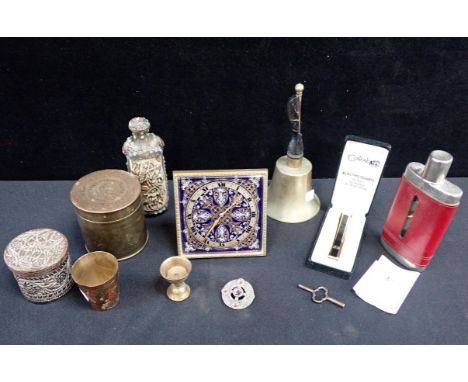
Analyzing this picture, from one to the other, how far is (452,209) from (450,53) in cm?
51

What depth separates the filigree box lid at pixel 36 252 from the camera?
1157 mm

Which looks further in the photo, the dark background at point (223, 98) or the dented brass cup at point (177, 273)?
the dark background at point (223, 98)

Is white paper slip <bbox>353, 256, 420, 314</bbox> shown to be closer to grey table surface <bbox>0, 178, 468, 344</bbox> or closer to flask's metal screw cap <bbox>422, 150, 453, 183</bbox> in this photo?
grey table surface <bbox>0, 178, 468, 344</bbox>

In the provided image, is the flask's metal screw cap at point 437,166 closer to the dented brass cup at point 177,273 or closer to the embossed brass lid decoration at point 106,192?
the dented brass cup at point 177,273

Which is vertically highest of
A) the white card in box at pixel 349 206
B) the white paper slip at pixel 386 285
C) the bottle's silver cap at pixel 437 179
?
the bottle's silver cap at pixel 437 179

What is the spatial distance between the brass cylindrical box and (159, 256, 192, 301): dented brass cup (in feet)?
0.47

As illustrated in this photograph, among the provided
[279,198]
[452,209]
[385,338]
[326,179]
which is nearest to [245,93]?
[279,198]

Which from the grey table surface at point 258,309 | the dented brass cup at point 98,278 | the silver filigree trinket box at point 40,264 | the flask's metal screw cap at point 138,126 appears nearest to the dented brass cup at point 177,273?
the grey table surface at point 258,309

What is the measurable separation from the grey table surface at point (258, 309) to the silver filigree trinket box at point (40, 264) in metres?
0.05

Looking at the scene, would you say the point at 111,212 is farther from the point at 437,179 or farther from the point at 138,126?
the point at 437,179

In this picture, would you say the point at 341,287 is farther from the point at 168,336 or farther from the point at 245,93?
the point at 245,93

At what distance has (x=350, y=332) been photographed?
117 centimetres

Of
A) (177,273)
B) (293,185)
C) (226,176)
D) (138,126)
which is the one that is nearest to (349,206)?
(293,185)

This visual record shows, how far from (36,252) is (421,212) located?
3.34 ft
